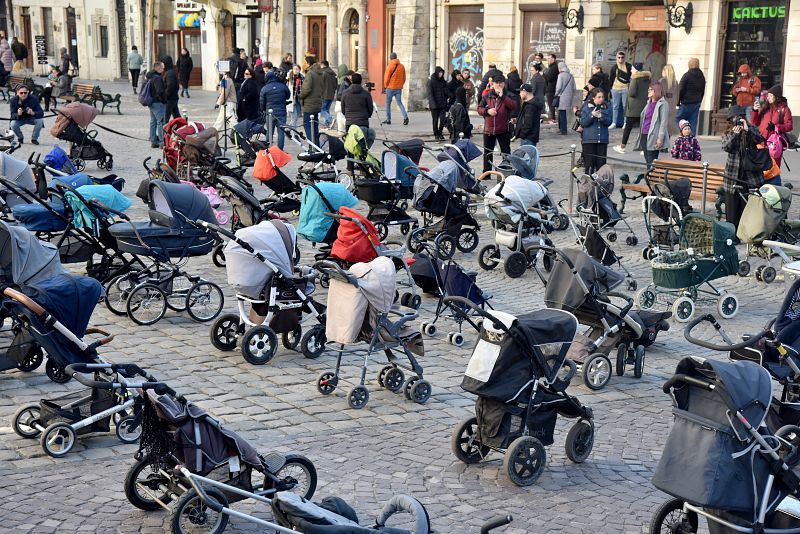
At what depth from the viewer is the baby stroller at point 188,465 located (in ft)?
21.1

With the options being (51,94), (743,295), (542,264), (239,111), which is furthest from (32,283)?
(51,94)

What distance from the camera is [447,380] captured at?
9.72 m

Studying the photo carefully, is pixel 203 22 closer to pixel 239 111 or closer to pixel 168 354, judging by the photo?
pixel 239 111

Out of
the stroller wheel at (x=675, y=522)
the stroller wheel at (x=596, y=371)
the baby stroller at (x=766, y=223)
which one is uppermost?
the baby stroller at (x=766, y=223)

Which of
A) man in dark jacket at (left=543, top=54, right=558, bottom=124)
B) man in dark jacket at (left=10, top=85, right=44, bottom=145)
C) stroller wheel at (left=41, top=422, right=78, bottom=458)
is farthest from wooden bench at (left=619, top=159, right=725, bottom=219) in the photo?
man in dark jacket at (left=10, top=85, right=44, bottom=145)

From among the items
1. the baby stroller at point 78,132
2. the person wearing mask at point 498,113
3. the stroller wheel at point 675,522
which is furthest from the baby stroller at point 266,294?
the baby stroller at point 78,132

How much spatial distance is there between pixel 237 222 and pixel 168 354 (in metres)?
3.95

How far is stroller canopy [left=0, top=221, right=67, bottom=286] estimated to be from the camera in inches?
356

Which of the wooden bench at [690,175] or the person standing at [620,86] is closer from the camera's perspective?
the wooden bench at [690,175]

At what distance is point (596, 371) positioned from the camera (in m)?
9.55

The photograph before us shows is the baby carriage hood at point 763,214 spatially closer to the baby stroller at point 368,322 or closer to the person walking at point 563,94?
the baby stroller at point 368,322

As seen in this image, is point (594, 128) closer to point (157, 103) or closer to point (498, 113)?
point (498, 113)

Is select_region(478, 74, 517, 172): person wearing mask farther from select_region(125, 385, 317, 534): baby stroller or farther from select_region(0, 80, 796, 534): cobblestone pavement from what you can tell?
select_region(125, 385, 317, 534): baby stroller

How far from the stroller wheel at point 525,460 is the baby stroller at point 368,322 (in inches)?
65.5
